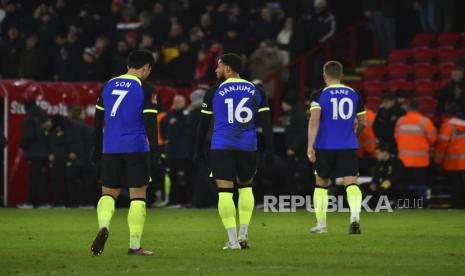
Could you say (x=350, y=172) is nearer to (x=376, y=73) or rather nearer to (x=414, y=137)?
(x=414, y=137)

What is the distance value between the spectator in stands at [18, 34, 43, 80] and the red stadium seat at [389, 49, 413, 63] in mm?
8171

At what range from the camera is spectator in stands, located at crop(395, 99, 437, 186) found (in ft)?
77.0

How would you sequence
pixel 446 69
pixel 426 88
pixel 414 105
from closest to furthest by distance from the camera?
pixel 414 105 < pixel 426 88 < pixel 446 69

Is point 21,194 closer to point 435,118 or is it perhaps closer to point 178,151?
point 178,151

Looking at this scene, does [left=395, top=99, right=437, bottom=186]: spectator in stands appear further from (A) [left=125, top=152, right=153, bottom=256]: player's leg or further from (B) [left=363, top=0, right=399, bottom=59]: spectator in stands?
(A) [left=125, top=152, right=153, bottom=256]: player's leg

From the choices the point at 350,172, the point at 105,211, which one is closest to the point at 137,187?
the point at 105,211

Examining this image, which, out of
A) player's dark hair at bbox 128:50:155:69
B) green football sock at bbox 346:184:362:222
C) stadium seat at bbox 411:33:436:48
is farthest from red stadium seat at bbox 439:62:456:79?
player's dark hair at bbox 128:50:155:69

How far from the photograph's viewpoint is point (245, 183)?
14.1m

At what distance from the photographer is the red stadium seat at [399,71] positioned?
2753cm

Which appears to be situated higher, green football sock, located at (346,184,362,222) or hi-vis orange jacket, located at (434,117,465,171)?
hi-vis orange jacket, located at (434,117,465,171)

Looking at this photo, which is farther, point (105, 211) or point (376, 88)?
point (376, 88)

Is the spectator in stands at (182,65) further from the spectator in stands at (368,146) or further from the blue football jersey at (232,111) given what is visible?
the blue football jersey at (232,111)

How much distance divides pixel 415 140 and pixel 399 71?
4378 mm

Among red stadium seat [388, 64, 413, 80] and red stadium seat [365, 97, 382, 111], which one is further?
red stadium seat [388, 64, 413, 80]
